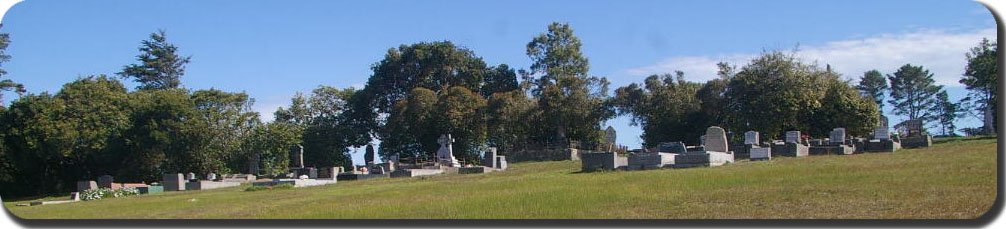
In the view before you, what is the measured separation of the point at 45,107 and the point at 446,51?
68.4 feet

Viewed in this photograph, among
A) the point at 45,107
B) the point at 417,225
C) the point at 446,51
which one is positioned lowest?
the point at 417,225

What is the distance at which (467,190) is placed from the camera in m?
18.2

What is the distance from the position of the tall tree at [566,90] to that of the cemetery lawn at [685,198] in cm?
2337

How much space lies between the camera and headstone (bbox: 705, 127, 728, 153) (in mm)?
27484

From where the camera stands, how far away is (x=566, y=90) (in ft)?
144

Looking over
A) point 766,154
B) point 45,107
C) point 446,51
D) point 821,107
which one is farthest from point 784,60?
point 45,107

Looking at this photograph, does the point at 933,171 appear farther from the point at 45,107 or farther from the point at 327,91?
the point at 327,91

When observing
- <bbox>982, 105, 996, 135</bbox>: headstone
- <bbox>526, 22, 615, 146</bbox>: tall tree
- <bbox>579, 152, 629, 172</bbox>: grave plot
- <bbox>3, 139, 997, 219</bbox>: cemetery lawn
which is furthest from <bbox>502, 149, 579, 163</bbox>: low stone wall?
<bbox>3, 139, 997, 219</bbox>: cemetery lawn

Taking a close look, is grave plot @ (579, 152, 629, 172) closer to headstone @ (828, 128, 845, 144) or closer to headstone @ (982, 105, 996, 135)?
headstone @ (828, 128, 845, 144)

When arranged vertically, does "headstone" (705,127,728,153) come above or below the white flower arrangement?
above

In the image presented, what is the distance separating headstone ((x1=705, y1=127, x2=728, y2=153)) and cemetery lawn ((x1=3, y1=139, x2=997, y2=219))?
7.72 metres

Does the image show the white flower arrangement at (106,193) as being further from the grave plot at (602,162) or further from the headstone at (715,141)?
the headstone at (715,141)

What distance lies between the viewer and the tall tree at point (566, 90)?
43156mm

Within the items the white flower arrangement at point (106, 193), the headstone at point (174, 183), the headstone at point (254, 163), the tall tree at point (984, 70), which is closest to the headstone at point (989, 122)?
→ the tall tree at point (984, 70)
